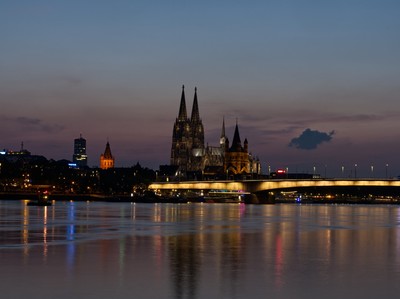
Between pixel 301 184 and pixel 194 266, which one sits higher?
pixel 301 184

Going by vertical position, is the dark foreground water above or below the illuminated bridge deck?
below

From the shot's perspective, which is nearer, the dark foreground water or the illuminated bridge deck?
the dark foreground water

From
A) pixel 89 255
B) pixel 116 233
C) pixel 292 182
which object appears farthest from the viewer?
pixel 292 182

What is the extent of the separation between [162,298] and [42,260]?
43.8 ft

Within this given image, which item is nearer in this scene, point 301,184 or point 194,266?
point 194,266

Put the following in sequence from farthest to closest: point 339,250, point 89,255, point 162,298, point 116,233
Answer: point 116,233 → point 339,250 → point 89,255 → point 162,298

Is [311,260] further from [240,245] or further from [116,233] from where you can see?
[116,233]

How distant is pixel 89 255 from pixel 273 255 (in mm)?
10549

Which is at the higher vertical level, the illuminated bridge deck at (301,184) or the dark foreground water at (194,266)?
the illuminated bridge deck at (301,184)

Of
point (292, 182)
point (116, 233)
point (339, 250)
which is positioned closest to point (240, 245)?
point (339, 250)

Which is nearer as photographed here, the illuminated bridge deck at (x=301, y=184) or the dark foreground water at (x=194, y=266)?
the dark foreground water at (x=194, y=266)

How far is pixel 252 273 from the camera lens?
33688 mm

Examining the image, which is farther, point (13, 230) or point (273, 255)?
point (13, 230)

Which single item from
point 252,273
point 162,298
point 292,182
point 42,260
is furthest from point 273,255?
point 292,182
